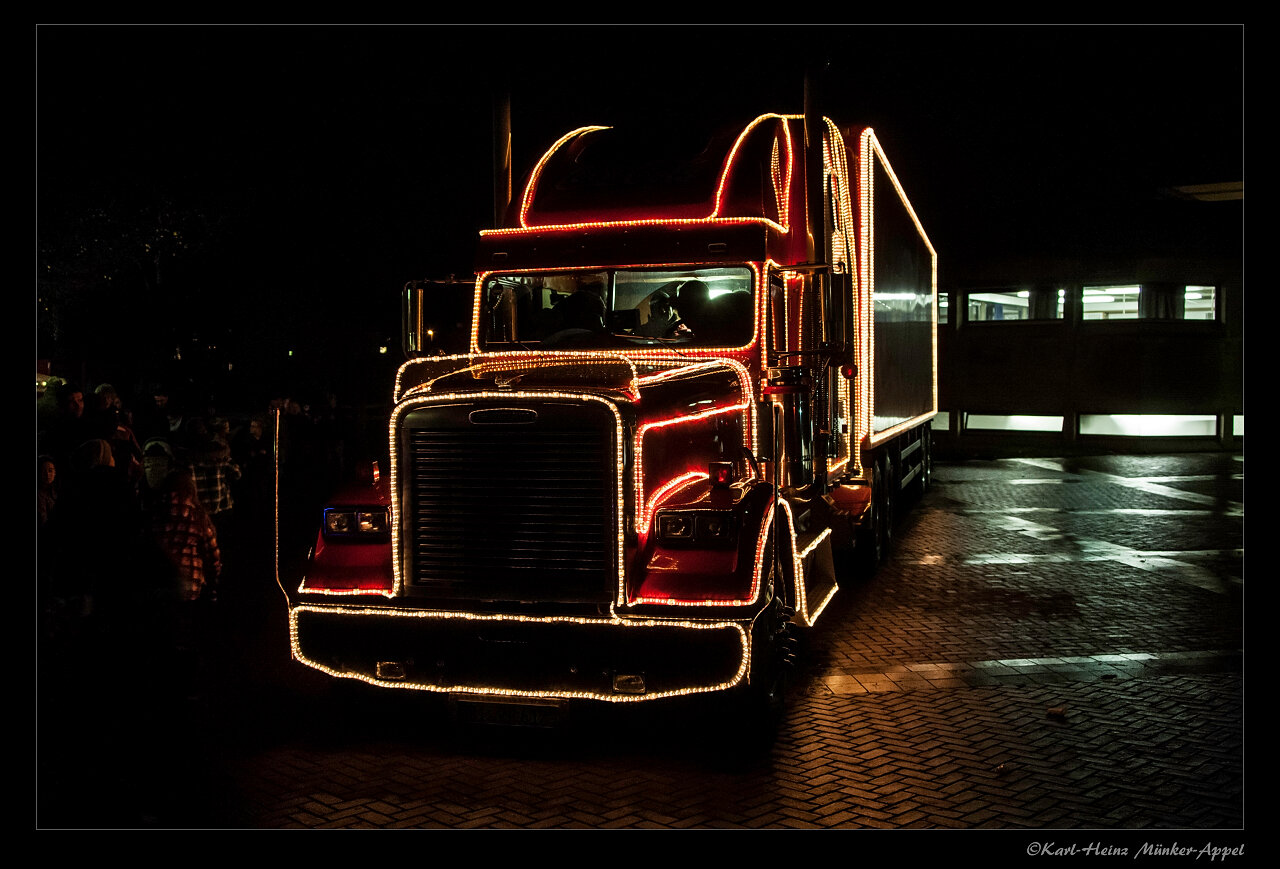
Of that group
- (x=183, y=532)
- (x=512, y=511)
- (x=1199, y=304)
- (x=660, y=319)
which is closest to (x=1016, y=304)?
(x=1199, y=304)

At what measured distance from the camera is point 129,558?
730cm

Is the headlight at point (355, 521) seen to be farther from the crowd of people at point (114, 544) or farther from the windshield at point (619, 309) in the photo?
the windshield at point (619, 309)

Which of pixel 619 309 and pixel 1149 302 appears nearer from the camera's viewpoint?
pixel 619 309

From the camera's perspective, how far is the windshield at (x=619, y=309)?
24.3 ft

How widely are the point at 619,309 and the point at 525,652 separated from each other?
273 centimetres

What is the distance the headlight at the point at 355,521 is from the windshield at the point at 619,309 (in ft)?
6.05

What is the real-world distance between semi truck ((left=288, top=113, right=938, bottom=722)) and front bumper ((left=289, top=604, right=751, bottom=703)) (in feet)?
0.04

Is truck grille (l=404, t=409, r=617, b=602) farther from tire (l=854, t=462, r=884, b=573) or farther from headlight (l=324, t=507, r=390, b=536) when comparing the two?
tire (l=854, t=462, r=884, b=573)

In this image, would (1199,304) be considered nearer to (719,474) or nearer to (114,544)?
(719,474)

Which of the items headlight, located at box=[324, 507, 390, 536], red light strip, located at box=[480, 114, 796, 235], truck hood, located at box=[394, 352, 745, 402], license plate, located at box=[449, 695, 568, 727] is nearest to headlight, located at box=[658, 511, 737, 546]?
truck hood, located at box=[394, 352, 745, 402]

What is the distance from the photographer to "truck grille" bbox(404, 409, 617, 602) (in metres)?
5.77

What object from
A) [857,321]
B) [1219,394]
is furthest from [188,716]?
[1219,394]

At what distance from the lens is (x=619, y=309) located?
7652 mm
